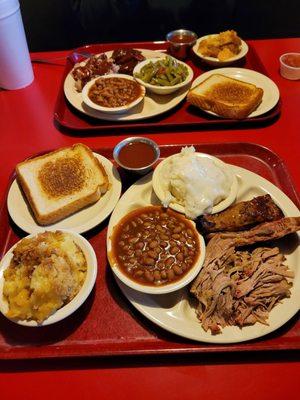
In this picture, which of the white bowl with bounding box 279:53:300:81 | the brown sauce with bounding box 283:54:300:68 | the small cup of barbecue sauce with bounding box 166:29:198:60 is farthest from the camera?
the small cup of barbecue sauce with bounding box 166:29:198:60

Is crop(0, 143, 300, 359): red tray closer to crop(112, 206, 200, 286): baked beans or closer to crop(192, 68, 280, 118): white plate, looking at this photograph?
crop(112, 206, 200, 286): baked beans

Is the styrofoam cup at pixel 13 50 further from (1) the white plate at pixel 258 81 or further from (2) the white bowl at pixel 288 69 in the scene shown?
(2) the white bowl at pixel 288 69

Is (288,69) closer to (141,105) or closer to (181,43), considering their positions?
(181,43)

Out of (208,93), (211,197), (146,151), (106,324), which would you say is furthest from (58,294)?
(208,93)

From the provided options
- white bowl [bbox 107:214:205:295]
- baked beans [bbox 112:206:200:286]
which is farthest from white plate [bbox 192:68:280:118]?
white bowl [bbox 107:214:205:295]

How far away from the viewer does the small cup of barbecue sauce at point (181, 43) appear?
11.8 ft

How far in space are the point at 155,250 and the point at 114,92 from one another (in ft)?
5.53

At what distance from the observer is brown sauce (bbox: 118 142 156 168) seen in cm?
240

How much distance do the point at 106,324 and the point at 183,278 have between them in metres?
0.46

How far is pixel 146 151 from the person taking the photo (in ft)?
8.14

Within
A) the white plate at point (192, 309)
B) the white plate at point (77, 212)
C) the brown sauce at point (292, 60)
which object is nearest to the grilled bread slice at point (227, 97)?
the brown sauce at point (292, 60)

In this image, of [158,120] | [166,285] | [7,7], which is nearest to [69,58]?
[7,7]

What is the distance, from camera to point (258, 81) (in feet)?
10.8

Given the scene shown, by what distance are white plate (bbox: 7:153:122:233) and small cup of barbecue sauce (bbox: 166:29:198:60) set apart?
5.92 ft
